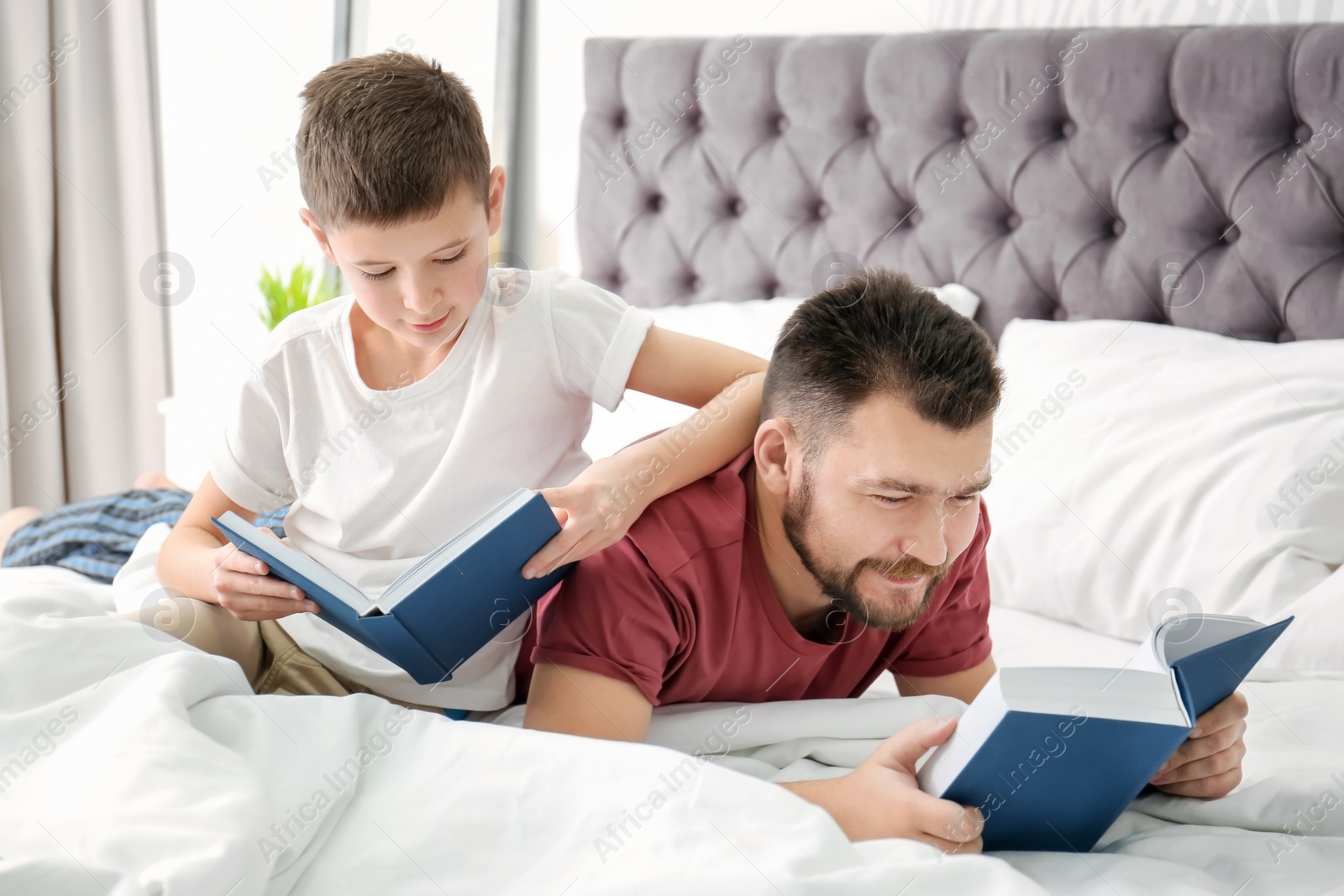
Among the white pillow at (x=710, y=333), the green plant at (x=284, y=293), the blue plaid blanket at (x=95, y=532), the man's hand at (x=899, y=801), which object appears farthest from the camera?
the green plant at (x=284, y=293)

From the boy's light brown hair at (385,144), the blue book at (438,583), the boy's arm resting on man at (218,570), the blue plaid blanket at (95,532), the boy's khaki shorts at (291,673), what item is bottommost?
the blue plaid blanket at (95,532)

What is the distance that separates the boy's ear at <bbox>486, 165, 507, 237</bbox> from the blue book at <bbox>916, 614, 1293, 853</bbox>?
2.43 feet

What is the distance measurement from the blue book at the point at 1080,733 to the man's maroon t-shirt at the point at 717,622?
28 centimetres

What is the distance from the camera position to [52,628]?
1.07 metres

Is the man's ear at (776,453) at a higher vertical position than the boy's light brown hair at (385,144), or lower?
lower

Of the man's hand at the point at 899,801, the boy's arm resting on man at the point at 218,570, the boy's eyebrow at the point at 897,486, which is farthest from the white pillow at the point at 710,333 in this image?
the man's hand at the point at 899,801

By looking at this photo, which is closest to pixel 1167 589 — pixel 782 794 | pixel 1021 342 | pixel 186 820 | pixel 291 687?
pixel 1021 342

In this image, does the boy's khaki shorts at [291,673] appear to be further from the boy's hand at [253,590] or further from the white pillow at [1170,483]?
the white pillow at [1170,483]

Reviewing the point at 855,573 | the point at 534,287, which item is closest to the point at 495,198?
the point at 534,287

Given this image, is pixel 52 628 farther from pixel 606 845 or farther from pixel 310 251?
pixel 310 251

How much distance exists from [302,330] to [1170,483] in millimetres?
1240

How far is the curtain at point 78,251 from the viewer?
2533 mm

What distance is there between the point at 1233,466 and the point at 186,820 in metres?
1.41

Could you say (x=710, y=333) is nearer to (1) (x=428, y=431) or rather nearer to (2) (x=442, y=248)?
(1) (x=428, y=431)
